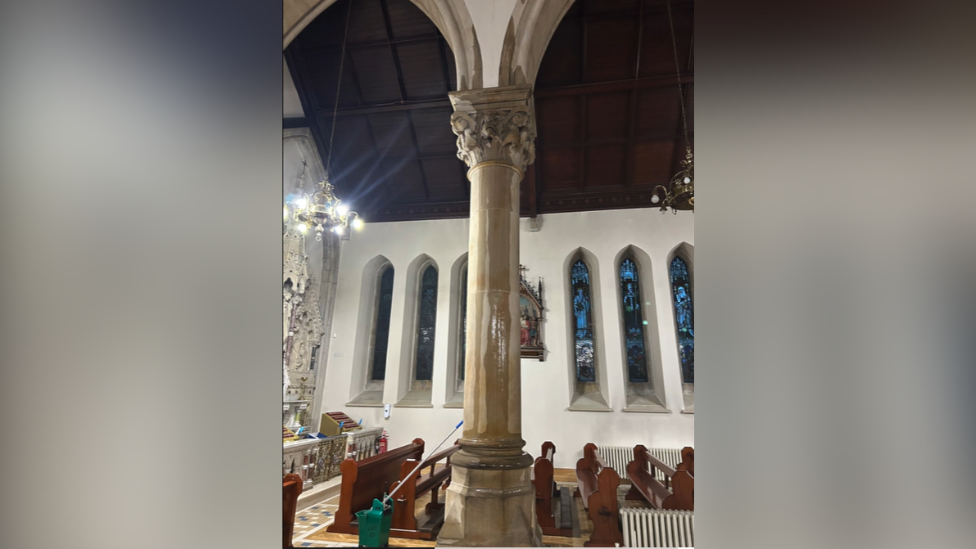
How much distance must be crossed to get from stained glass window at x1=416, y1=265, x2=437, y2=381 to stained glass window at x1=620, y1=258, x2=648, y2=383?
13.7 ft

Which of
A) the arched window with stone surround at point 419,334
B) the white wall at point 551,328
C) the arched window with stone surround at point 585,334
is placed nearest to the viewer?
the white wall at point 551,328

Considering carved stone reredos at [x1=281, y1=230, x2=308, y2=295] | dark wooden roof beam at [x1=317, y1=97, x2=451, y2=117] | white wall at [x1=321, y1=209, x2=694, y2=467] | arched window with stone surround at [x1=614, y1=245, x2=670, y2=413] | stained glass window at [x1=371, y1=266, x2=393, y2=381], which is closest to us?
dark wooden roof beam at [x1=317, y1=97, x2=451, y2=117]

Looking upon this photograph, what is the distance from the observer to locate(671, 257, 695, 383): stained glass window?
1005 cm

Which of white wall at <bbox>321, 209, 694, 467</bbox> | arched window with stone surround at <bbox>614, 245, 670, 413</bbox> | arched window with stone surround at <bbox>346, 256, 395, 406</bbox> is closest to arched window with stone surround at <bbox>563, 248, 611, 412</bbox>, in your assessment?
white wall at <bbox>321, 209, 694, 467</bbox>

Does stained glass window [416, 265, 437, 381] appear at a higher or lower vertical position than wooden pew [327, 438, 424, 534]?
higher

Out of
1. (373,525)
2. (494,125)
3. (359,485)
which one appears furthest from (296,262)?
(373,525)

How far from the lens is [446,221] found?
11.3m

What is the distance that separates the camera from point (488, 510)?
11.2 ft

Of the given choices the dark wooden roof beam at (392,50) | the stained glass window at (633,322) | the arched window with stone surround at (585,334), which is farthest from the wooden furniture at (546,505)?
the dark wooden roof beam at (392,50)

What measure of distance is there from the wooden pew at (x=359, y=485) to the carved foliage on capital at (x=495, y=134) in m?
2.85

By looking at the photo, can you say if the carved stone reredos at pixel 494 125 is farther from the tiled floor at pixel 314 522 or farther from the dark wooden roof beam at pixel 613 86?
the dark wooden roof beam at pixel 613 86

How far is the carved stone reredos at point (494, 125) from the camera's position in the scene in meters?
4.25

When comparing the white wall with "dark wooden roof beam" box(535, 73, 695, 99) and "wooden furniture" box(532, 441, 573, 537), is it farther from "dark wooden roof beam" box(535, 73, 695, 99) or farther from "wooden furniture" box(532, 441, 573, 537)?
"wooden furniture" box(532, 441, 573, 537)
